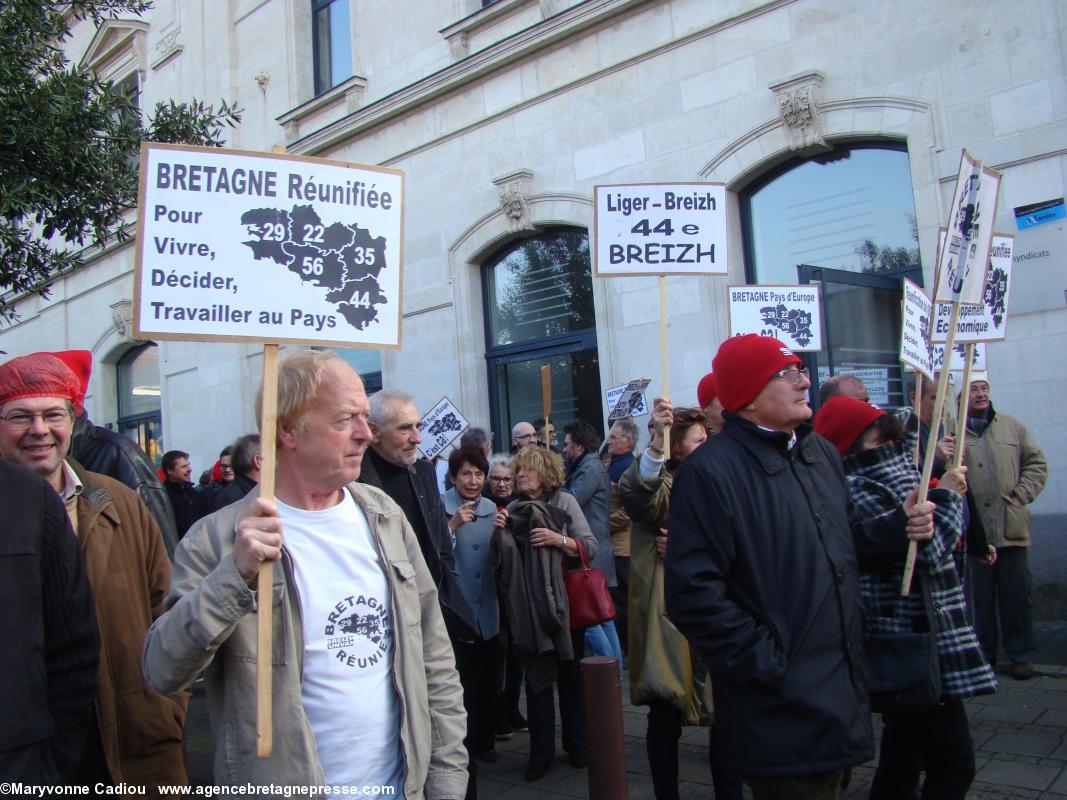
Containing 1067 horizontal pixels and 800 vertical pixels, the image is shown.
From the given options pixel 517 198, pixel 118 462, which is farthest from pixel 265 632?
pixel 517 198

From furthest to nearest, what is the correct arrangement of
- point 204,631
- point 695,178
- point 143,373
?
point 143,373 < point 695,178 < point 204,631

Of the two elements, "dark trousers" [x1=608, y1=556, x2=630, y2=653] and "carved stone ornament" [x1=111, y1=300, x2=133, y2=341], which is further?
"carved stone ornament" [x1=111, y1=300, x2=133, y2=341]

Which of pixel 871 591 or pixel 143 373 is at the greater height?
pixel 143 373

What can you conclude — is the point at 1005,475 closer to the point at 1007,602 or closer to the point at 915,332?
the point at 1007,602

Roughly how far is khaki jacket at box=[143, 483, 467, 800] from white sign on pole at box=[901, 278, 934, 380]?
4237 mm

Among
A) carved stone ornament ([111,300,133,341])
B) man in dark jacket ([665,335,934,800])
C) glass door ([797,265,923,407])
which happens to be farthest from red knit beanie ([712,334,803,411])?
carved stone ornament ([111,300,133,341])

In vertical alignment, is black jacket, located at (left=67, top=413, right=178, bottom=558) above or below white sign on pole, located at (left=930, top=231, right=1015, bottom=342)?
below

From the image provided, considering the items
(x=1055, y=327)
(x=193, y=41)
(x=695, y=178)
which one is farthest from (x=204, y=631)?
(x=193, y=41)

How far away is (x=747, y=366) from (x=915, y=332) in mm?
3440

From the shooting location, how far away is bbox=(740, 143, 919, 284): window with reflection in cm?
884

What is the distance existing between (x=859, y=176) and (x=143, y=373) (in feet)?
51.8

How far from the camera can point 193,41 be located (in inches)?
670

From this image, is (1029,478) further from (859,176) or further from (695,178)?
(695,178)

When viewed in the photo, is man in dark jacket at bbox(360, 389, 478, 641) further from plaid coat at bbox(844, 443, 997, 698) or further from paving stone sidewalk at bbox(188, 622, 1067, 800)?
plaid coat at bbox(844, 443, 997, 698)
